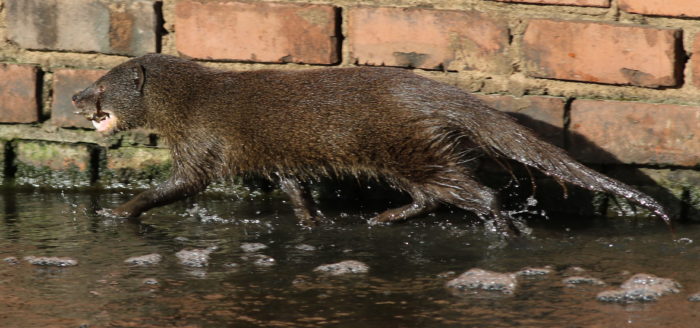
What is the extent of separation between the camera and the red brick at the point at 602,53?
13.4 ft

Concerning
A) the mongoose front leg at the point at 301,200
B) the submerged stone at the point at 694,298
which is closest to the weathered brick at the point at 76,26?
the mongoose front leg at the point at 301,200

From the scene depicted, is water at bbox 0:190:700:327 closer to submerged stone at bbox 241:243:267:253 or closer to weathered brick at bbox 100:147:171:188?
submerged stone at bbox 241:243:267:253

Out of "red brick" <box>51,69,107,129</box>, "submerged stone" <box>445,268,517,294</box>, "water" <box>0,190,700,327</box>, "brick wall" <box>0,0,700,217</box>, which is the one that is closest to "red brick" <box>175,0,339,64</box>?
"brick wall" <box>0,0,700,217</box>

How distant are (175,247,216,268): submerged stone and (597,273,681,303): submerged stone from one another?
120cm

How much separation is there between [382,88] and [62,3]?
138 cm

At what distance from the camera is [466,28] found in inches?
166

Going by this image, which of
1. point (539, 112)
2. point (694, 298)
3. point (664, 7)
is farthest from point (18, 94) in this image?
point (694, 298)

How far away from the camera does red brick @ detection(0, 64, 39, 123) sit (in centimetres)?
452

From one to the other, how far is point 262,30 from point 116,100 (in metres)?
0.66

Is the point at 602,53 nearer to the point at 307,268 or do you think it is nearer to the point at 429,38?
the point at 429,38

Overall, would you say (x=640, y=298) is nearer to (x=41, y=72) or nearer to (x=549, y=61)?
(x=549, y=61)

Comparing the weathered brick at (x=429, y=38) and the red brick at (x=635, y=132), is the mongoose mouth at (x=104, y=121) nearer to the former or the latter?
the weathered brick at (x=429, y=38)

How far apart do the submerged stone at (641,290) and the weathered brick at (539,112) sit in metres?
1.07

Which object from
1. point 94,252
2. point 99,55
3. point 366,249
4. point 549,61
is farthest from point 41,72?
point 549,61
